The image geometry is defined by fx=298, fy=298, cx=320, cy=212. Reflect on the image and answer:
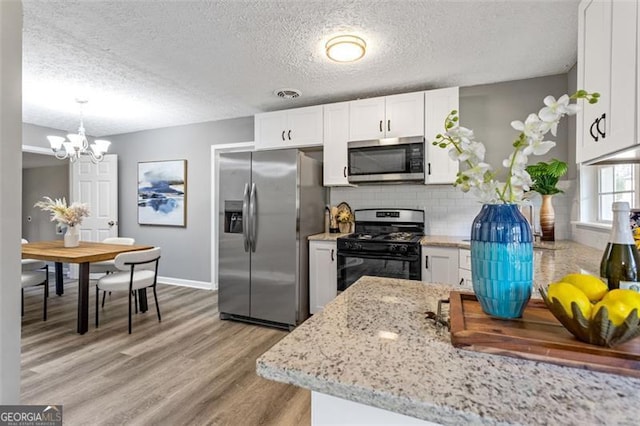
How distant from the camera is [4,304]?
1161mm

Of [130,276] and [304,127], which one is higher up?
[304,127]

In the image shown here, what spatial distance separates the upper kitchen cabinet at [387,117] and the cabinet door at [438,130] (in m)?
0.06

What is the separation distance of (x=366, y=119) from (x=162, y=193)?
11.1ft

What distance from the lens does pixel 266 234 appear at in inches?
123

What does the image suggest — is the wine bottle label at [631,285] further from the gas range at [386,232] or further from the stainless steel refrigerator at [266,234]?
the stainless steel refrigerator at [266,234]

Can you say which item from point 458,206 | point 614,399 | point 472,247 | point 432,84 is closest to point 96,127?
point 432,84

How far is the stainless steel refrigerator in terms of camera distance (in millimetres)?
3027

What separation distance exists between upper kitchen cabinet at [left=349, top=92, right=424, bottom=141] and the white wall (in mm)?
2536

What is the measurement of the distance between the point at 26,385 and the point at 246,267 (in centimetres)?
177

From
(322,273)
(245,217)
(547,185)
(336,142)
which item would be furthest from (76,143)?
(547,185)

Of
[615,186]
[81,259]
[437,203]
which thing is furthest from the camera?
[437,203]

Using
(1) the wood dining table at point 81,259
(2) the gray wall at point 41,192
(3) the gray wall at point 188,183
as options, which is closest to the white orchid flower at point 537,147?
(1) the wood dining table at point 81,259

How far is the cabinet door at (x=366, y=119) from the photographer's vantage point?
3.07 m

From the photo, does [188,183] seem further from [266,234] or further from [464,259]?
[464,259]
